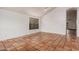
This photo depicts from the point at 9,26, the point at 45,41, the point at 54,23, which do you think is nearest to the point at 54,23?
the point at 54,23

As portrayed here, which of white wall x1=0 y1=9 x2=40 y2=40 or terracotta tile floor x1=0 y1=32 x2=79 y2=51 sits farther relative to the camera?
terracotta tile floor x1=0 y1=32 x2=79 y2=51

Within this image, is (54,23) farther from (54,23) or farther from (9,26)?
(9,26)

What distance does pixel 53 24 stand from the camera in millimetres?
1508

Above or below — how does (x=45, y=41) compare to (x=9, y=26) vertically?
below

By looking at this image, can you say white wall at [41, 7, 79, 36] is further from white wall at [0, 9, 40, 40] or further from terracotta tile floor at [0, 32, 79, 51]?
white wall at [0, 9, 40, 40]

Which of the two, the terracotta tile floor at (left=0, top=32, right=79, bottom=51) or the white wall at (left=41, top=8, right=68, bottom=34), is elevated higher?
the white wall at (left=41, top=8, right=68, bottom=34)

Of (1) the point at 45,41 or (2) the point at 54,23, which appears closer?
(2) the point at 54,23

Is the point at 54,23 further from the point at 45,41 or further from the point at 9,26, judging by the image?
the point at 9,26

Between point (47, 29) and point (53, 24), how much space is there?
153 millimetres

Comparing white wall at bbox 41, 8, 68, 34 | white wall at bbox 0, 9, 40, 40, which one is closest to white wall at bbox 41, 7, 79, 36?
white wall at bbox 41, 8, 68, 34
